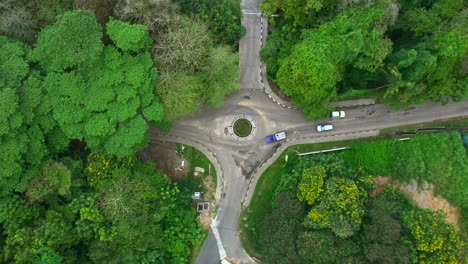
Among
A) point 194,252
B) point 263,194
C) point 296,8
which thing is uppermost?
point 296,8

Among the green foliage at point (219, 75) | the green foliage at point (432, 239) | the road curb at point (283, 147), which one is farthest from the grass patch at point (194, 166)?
the green foliage at point (432, 239)

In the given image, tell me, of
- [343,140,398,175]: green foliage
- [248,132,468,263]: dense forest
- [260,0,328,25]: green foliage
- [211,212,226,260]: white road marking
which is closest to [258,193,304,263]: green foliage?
[248,132,468,263]: dense forest

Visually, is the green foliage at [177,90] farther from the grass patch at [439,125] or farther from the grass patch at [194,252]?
the grass patch at [439,125]

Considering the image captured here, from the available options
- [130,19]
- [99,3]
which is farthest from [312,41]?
[99,3]

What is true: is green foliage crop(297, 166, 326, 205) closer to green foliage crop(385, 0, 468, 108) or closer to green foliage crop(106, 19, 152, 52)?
green foliage crop(385, 0, 468, 108)

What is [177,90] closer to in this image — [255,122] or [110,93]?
[110,93]

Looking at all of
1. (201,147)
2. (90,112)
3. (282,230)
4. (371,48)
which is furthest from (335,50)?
(90,112)

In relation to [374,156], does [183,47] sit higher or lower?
higher
